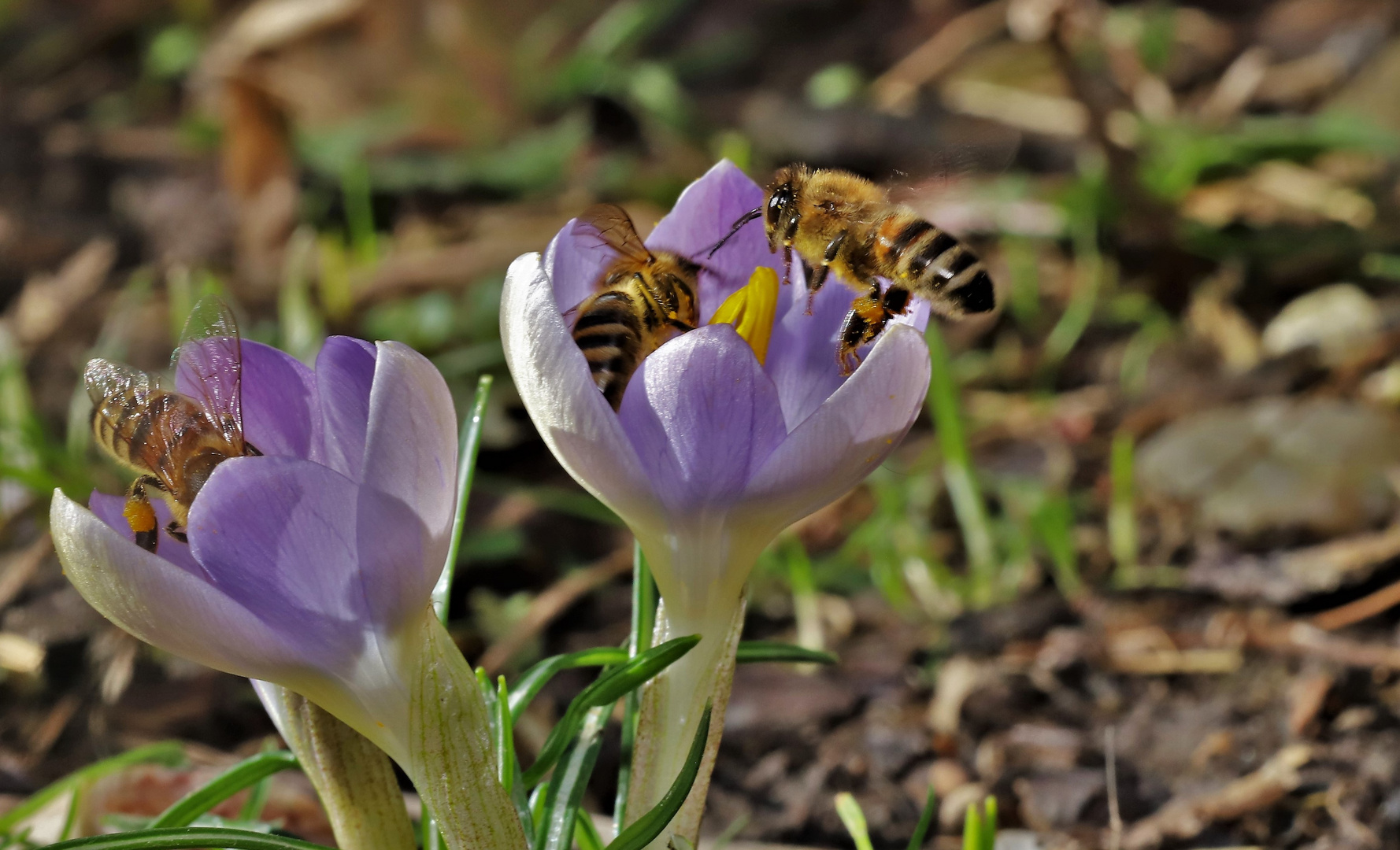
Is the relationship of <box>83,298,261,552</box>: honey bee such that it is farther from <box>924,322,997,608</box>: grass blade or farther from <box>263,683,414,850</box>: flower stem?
<box>924,322,997,608</box>: grass blade

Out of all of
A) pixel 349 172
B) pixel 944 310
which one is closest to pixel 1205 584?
pixel 944 310

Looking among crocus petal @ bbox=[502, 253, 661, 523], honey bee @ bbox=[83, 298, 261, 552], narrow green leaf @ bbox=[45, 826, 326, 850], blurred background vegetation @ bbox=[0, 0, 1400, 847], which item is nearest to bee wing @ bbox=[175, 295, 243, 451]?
honey bee @ bbox=[83, 298, 261, 552]

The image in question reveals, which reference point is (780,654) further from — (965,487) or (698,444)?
(965,487)

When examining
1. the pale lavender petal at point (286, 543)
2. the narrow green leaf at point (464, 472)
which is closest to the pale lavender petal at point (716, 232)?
the narrow green leaf at point (464, 472)

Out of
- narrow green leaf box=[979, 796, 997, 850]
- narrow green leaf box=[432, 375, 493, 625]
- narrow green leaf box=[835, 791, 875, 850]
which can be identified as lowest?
narrow green leaf box=[835, 791, 875, 850]

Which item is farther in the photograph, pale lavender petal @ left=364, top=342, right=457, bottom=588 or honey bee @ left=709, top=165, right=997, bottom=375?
honey bee @ left=709, top=165, right=997, bottom=375

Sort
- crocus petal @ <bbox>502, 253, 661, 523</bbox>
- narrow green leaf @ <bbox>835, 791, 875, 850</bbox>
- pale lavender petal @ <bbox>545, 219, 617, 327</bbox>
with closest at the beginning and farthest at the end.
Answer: crocus petal @ <bbox>502, 253, 661, 523</bbox>, pale lavender petal @ <bbox>545, 219, 617, 327</bbox>, narrow green leaf @ <bbox>835, 791, 875, 850</bbox>

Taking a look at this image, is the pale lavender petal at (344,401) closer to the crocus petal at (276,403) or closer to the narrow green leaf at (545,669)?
the crocus petal at (276,403)

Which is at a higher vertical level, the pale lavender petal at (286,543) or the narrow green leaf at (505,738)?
the pale lavender petal at (286,543)
